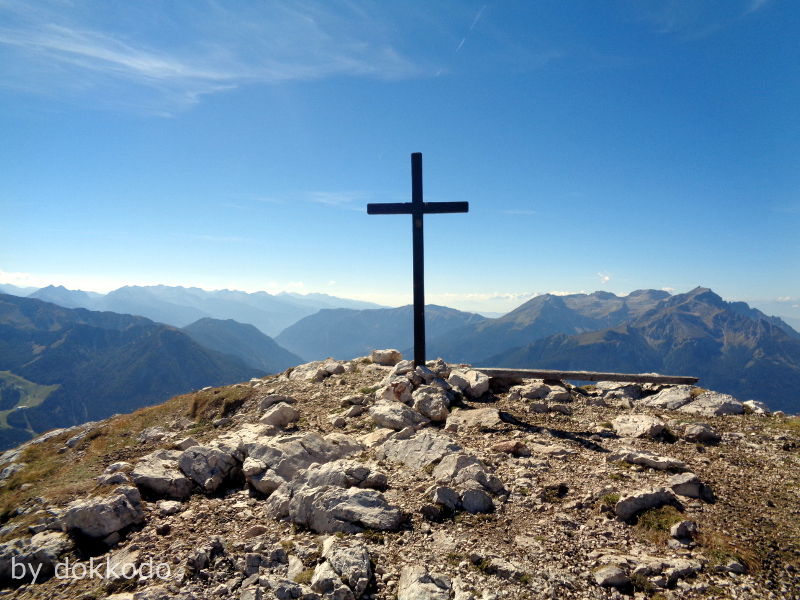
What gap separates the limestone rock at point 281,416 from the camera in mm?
14883

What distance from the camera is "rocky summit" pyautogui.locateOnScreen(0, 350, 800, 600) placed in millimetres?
6688

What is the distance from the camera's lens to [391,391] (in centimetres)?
1570

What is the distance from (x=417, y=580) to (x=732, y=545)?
5.79 meters

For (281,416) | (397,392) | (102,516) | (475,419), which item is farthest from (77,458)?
(475,419)

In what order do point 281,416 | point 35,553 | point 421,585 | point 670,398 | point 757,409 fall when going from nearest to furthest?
point 421,585
point 35,553
point 757,409
point 281,416
point 670,398

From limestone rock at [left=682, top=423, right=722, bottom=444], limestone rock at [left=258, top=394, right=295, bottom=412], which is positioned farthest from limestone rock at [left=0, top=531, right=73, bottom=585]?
limestone rock at [left=682, top=423, right=722, bottom=444]

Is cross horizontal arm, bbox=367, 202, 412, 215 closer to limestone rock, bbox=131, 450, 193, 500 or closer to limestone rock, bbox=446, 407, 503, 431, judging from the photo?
limestone rock, bbox=446, 407, 503, 431

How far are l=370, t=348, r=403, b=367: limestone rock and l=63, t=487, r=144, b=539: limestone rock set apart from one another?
1370 centimetres

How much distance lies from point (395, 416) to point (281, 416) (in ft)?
15.0

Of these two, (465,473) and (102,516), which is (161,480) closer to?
(102,516)

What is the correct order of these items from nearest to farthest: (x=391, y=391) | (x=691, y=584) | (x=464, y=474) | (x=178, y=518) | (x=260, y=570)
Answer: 1. (x=691, y=584)
2. (x=260, y=570)
3. (x=178, y=518)
4. (x=464, y=474)
5. (x=391, y=391)

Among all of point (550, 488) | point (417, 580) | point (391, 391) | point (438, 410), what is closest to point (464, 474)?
point (550, 488)

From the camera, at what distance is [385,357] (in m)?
21.8

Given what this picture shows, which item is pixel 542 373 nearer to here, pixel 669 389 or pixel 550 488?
pixel 669 389
